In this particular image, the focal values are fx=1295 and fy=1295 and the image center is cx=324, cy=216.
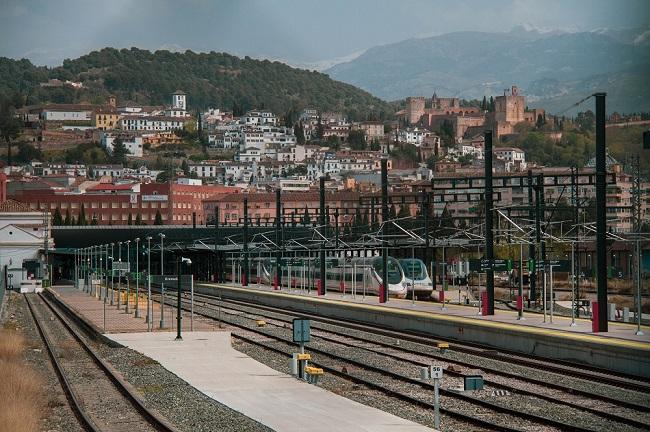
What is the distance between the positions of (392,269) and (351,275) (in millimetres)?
4044

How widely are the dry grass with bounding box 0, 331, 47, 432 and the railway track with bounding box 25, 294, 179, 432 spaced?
2.13 feet

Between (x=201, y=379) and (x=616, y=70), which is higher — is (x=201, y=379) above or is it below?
below

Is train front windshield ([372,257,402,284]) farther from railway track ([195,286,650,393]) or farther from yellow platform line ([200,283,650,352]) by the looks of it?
railway track ([195,286,650,393])

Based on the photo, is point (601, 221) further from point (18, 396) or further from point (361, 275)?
point (361, 275)

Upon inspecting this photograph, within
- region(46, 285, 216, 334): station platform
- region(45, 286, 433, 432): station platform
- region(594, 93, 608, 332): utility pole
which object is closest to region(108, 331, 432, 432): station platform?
region(45, 286, 433, 432): station platform

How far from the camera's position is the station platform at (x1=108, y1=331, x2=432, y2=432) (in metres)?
19.7

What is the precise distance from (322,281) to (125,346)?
29.7 m

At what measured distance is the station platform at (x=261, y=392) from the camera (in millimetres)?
19688

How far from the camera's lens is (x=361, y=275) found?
67.6 meters

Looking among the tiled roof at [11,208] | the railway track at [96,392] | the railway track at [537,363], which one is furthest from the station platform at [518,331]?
the tiled roof at [11,208]

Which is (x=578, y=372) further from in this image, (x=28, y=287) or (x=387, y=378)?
(x=28, y=287)

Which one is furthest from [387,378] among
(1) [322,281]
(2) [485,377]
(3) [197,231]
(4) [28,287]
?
(3) [197,231]

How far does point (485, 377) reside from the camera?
26391mm

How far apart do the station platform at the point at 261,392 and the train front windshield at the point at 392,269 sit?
27531mm
